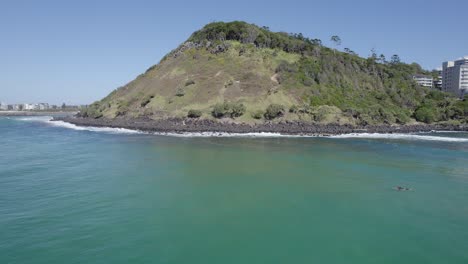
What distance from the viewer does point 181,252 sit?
44.6 ft

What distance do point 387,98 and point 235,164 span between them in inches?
2925

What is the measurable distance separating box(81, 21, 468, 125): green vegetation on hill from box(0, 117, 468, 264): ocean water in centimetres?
4358

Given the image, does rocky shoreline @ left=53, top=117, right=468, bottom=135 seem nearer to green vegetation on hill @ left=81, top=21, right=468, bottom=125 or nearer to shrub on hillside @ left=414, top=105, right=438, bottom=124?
green vegetation on hill @ left=81, top=21, right=468, bottom=125

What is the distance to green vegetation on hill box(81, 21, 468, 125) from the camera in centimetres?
7669

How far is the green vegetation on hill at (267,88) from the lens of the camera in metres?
76.7

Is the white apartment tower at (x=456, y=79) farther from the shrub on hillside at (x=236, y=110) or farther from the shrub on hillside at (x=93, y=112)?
the shrub on hillside at (x=93, y=112)

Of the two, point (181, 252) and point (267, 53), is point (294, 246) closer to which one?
point (181, 252)

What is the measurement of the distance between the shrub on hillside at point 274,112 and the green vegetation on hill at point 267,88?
207 mm

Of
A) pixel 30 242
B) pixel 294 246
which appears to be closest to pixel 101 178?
pixel 30 242

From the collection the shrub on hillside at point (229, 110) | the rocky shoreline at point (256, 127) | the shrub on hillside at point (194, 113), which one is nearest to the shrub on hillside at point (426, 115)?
the rocky shoreline at point (256, 127)

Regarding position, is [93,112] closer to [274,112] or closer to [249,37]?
[249,37]

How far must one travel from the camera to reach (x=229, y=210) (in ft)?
59.8

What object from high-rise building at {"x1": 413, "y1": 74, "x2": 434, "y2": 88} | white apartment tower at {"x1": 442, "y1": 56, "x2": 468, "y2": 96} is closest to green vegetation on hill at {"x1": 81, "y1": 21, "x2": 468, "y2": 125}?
high-rise building at {"x1": 413, "y1": 74, "x2": 434, "y2": 88}

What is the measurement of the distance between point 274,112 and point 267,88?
12.0m
